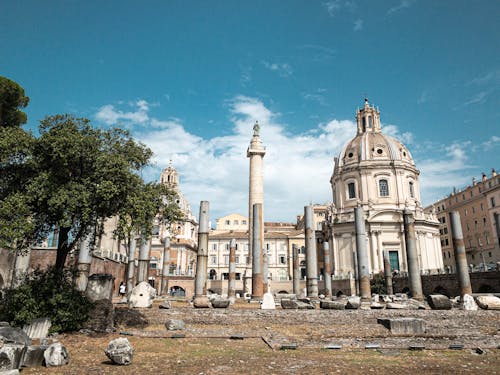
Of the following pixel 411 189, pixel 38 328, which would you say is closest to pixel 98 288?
pixel 38 328

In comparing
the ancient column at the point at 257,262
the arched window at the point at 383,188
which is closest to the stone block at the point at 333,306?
the ancient column at the point at 257,262

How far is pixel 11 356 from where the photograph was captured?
301 inches

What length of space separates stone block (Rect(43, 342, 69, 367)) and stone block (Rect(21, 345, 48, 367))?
15 cm

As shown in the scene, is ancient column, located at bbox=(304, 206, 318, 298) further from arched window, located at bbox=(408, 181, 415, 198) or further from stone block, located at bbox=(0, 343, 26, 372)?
arched window, located at bbox=(408, 181, 415, 198)

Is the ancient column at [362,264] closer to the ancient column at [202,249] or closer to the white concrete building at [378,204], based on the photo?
the ancient column at [202,249]

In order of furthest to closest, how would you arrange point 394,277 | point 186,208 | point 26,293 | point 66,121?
point 186,208
point 394,277
point 66,121
point 26,293

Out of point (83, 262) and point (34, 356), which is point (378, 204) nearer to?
point (83, 262)

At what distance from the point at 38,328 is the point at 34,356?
11.0ft

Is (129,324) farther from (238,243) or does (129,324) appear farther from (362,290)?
(238,243)

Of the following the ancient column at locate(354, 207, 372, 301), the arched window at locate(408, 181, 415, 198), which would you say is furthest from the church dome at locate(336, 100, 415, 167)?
the ancient column at locate(354, 207, 372, 301)

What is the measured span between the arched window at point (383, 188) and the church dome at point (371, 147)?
301 cm

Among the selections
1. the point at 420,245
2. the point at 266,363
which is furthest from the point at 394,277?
the point at 266,363

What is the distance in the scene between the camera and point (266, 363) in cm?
898

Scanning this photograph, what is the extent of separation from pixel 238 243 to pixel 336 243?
73.5ft
